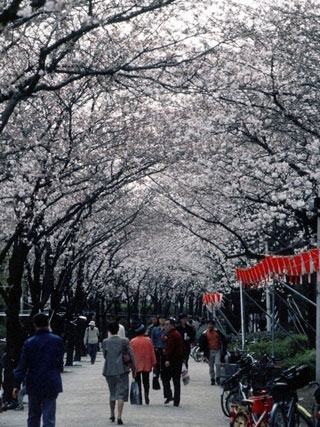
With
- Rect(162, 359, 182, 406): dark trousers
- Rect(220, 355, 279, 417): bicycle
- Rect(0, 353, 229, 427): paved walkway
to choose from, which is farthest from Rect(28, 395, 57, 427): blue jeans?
Rect(162, 359, 182, 406): dark trousers

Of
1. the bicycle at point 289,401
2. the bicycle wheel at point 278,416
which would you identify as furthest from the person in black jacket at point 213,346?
the bicycle wheel at point 278,416

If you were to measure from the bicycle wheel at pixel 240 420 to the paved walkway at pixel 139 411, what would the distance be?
1768mm

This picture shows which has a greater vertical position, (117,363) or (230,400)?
(117,363)

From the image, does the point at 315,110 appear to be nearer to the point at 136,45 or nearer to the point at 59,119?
the point at 136,45

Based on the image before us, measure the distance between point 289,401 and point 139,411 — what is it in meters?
6.32

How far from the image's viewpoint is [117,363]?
53.3 ft

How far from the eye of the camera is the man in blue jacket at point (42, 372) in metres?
11.0

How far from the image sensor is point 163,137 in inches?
925

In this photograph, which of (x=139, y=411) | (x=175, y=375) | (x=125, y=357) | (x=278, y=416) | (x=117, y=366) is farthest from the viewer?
(x=175, y=375)

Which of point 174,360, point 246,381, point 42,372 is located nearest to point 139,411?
point 174,360

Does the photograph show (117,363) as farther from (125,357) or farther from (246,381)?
(246,381)

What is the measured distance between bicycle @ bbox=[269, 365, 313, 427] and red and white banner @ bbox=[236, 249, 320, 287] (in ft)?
11.7

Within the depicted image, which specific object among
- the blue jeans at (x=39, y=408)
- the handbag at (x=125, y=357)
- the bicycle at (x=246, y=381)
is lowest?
the blue jeans at (x=39, y=408)

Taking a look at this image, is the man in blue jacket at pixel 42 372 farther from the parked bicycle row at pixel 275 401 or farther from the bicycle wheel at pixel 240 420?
the bicycle wheel at pixel 240 420
